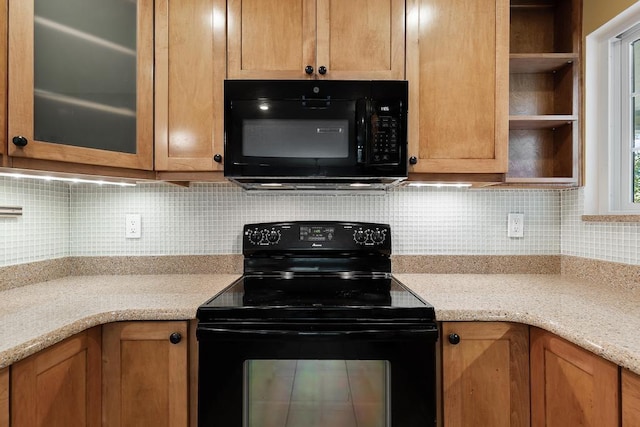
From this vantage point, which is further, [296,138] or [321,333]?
[296,138]

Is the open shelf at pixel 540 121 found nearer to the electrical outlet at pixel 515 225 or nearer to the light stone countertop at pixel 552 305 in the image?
the electrical outlet at pixel 515 225

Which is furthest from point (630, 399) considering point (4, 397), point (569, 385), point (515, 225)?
point (4, 397)

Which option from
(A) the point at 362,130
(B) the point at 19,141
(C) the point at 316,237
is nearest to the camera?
(B) the point at 19,141

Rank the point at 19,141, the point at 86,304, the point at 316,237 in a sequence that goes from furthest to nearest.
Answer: the point at 316,237
the point at 86,304
the point at 19,141

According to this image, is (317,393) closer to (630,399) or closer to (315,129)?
(630,399)

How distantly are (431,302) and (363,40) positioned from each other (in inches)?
41.0

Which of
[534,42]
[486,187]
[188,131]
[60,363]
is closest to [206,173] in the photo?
[188,131]

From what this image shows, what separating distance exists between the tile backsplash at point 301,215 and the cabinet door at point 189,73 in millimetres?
385

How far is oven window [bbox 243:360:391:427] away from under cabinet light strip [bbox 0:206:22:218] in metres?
1.11

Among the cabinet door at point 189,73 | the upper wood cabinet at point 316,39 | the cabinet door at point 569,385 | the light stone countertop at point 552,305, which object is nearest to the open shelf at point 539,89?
the light stone countertop at point 552,305

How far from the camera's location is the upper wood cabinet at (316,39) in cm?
151

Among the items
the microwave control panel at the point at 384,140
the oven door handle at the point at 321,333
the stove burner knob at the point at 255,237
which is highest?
the microwave control panel at the point at 384,140

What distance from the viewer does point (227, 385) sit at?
119 cm

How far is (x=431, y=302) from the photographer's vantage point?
1.28m
